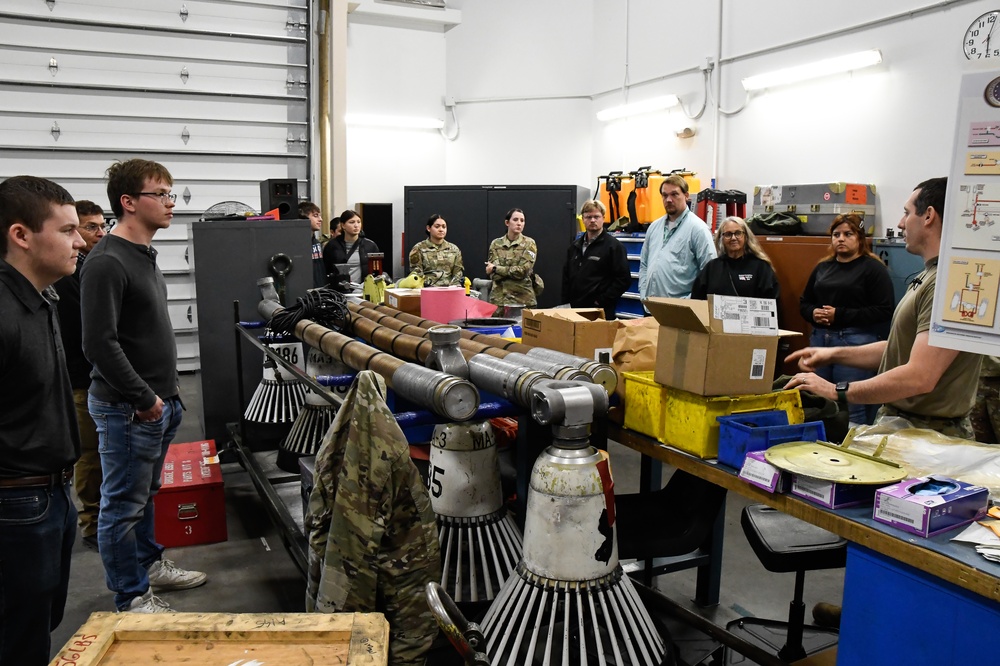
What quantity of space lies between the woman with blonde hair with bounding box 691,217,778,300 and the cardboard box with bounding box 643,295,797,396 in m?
2.44

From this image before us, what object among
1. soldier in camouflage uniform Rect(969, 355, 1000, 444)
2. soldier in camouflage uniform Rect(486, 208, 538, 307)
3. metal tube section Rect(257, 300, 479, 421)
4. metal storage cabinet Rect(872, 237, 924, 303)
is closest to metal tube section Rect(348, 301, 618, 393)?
metal tube section Rect(257, 300, 479, 421)

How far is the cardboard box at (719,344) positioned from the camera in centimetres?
196

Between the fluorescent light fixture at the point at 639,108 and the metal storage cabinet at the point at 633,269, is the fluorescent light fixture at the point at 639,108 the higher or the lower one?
the higher one

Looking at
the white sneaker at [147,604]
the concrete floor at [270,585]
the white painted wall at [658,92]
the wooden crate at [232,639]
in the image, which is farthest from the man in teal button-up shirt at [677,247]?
the wooden crate at [232,639]

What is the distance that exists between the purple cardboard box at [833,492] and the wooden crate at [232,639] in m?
1.02

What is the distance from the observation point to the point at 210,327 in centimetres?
475

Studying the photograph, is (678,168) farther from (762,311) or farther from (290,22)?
(762,311)

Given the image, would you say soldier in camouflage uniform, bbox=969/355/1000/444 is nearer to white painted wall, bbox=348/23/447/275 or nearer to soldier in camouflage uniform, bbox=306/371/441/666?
soldier in camouflage uniform, bbox=306/371/441/666

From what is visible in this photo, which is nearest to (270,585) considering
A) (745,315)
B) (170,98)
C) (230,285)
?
(230,285)

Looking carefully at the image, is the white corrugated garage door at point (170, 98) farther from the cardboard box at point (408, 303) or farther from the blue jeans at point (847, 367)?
the blue jeans at point (847, 367)

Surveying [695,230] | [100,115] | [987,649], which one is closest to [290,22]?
[100,115]

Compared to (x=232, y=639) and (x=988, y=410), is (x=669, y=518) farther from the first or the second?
(x=232, y=639)

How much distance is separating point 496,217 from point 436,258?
1877mm

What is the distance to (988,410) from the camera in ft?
8.82
